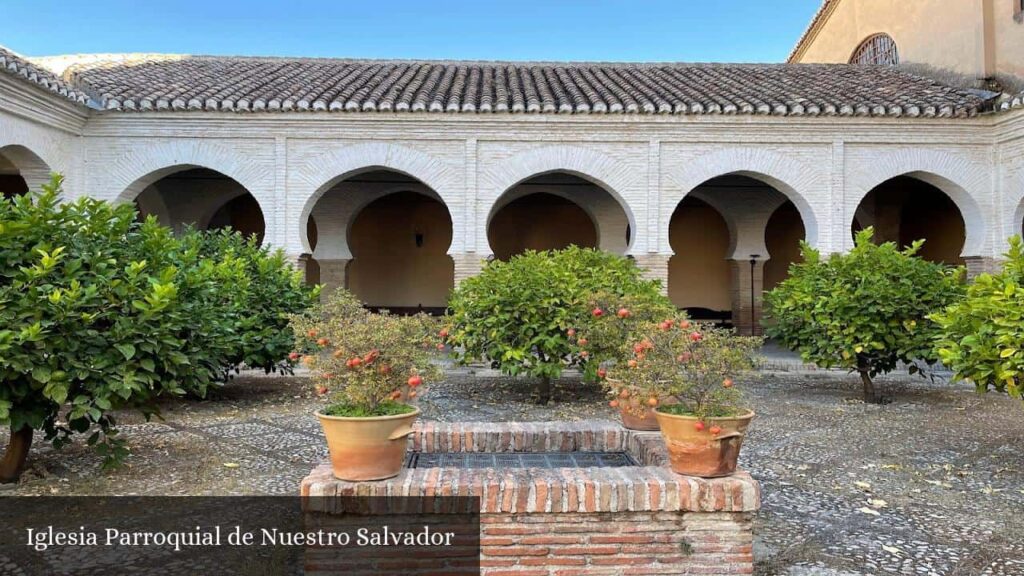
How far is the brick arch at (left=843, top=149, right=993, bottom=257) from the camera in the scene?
11328mm

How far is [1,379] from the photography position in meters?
4.20

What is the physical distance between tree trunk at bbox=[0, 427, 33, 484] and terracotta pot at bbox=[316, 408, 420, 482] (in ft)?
10.1

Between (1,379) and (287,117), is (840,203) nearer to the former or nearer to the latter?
(287,117)

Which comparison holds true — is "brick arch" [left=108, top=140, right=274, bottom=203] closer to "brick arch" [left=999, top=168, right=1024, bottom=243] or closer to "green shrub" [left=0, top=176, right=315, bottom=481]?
"green shrub" [left=0, top=176, right=315, bottom=481]

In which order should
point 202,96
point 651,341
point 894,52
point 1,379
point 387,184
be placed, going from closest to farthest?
point 651,341
point 1,379
point 202,96
point 387,184
point 894,52

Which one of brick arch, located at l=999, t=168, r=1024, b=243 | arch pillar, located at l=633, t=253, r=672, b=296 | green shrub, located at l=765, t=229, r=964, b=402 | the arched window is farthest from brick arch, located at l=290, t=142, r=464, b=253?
the arched window

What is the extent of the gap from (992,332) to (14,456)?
23.5ft

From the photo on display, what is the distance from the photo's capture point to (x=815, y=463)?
543cm

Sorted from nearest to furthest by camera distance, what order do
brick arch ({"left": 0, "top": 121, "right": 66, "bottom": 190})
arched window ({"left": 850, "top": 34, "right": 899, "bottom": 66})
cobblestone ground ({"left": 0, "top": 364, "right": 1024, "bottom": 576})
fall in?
cobblestone ground ({"left": 0, "top": 364, "right": 1024, "bottom": 576}), brick arch ({"left": 0, "top": 121, "right": 66, "bottom": 190}), arched window ({"left": 850, "top": 34, "right": 899, "bottom": 66})

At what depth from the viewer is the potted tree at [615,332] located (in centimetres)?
409

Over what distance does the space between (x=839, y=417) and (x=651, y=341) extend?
488 cm

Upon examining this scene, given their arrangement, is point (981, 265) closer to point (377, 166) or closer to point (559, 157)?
point (559, 157)

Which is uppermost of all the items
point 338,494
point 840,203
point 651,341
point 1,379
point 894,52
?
point 894,52

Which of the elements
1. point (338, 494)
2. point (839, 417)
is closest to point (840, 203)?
point (839, 417)
